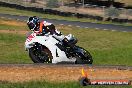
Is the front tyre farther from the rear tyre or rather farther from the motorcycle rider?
the rear tyre

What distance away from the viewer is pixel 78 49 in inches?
691

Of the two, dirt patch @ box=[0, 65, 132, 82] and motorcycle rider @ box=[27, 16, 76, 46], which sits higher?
motorcycle rider @ box=[27, 16, 76, 46]

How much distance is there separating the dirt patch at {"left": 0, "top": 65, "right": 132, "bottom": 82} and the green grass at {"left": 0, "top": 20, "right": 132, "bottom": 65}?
7.19 m

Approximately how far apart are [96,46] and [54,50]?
1361 centimetres

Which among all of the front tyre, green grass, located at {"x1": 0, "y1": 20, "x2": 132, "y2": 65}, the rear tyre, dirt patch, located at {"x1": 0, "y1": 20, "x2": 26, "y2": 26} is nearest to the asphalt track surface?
green grass, located at {"x1": 0, "y1": 20, "x2": 132, "y2": 65}

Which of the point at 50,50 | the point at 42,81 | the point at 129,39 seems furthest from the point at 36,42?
the point at 129,39

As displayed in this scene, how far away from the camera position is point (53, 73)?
1455cm

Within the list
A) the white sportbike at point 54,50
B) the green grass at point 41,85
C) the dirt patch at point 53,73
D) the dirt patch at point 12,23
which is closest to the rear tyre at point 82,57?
the white sportbike at point 54,50

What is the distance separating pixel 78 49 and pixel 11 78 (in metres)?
4.67

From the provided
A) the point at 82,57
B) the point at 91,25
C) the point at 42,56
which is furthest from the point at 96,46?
the point at 42,56

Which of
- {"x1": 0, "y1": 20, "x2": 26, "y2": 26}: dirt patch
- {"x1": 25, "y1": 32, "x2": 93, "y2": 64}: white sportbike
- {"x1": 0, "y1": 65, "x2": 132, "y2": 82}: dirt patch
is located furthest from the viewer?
{"x1": 0, "y1": 20, "x2": 26, "y2": 26}: dirt patch

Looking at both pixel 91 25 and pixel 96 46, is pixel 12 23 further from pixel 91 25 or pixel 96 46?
pixel 96 46

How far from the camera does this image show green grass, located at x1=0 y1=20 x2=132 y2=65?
933 inches

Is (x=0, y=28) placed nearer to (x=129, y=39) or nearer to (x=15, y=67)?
(x=129, y=39)
